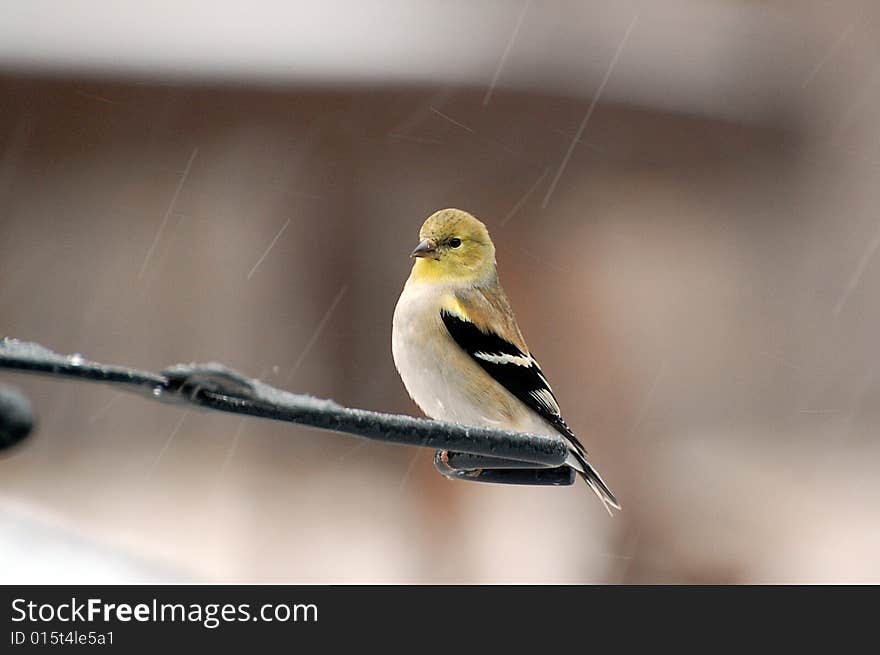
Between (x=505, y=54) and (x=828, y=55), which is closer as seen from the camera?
(x=505, y=54)

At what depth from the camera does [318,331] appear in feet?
18.4

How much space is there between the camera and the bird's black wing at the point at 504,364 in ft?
8.67

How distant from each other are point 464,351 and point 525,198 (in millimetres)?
3349

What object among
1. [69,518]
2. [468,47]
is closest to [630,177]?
[468,47]

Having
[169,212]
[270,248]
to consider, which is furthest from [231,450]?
[169,212]

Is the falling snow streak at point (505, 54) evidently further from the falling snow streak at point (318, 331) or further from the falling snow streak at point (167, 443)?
the falling snow streak at point (167, 443)

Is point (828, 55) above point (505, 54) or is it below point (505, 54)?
above

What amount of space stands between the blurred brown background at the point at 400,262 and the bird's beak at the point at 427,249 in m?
2.93

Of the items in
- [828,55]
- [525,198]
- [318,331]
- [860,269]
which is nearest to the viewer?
[318,331]

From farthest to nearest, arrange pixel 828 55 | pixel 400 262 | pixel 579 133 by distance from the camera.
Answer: pixel 828 55 → pixel 579 133 → pixel 400 262

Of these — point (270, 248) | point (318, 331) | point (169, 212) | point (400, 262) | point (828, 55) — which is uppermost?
point (828, 55)

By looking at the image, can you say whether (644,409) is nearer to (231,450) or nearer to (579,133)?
(579,133)

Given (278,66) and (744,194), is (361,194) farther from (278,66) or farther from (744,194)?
(744,194)

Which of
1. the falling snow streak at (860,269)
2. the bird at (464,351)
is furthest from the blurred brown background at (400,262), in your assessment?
the bird at (464,351)
